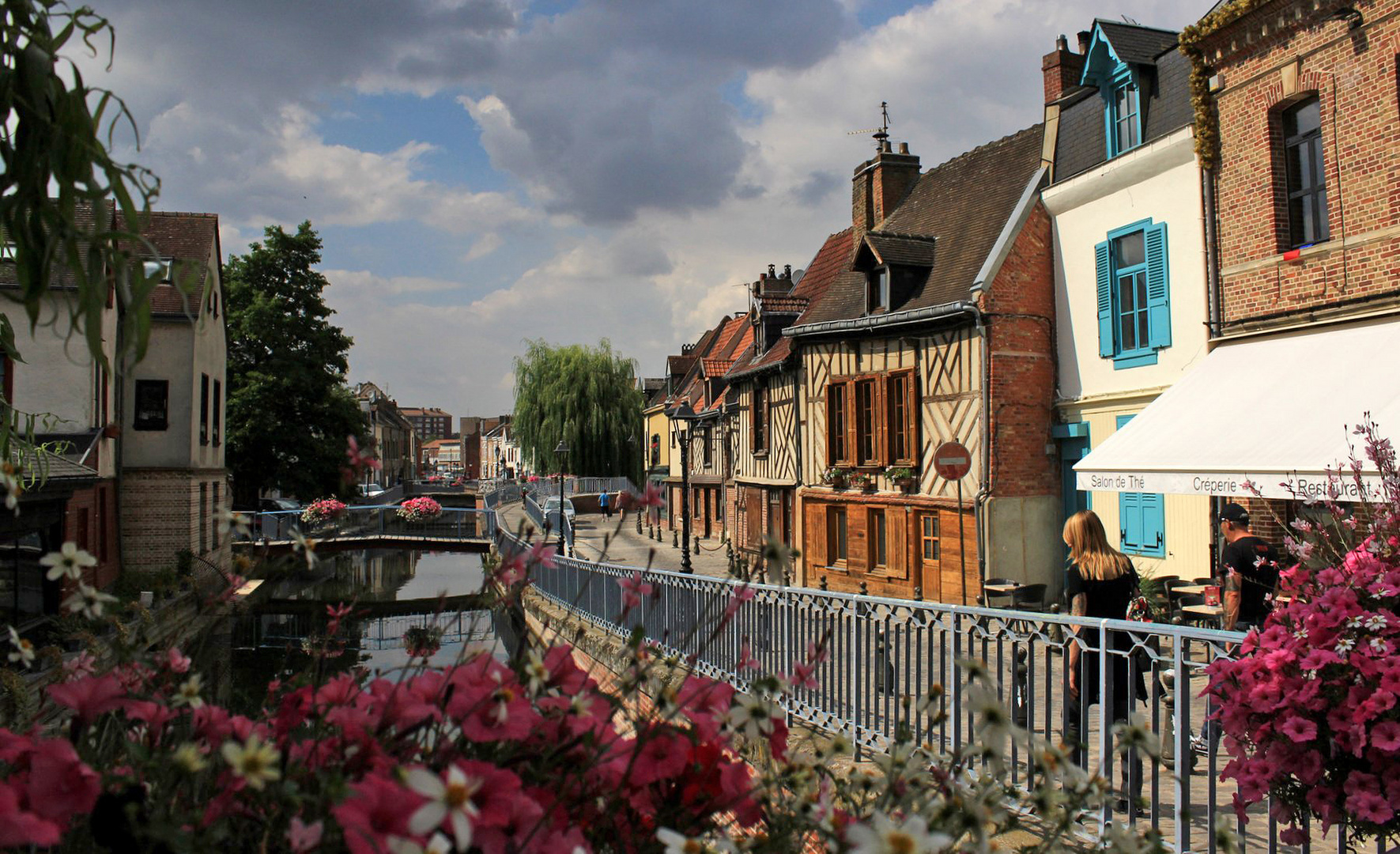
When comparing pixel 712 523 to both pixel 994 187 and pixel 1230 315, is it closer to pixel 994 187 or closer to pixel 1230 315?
pixel 994 187

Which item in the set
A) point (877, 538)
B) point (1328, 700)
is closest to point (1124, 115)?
point (877, 538)

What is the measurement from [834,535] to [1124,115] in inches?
370

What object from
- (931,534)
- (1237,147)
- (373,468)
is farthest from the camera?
(931,534)

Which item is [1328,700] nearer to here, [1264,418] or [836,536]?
[1264,418]

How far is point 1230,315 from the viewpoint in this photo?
11.7 m

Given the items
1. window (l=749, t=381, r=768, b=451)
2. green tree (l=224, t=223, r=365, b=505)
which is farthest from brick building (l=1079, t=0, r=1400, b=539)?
green tree (l=224, t=223, r=365, b=505)

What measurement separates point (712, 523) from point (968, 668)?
32368 mm

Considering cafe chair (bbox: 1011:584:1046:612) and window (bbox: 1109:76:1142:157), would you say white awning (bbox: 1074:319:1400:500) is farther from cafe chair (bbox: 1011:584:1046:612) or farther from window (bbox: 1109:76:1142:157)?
window (bbox: 1109:76:1142:157)

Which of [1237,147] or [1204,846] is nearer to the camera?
[1204,846]

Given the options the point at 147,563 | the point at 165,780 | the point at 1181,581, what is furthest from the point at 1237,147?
the point at 147,563

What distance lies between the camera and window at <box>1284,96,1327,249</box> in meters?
10.8

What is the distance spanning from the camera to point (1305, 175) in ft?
36.0

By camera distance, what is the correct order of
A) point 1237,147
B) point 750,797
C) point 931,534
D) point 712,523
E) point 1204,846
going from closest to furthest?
point 750,797 < point 1204,846 < point 1237,147 < point 931,534 < point 712,523

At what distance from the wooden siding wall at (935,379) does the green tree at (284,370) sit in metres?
20.5
